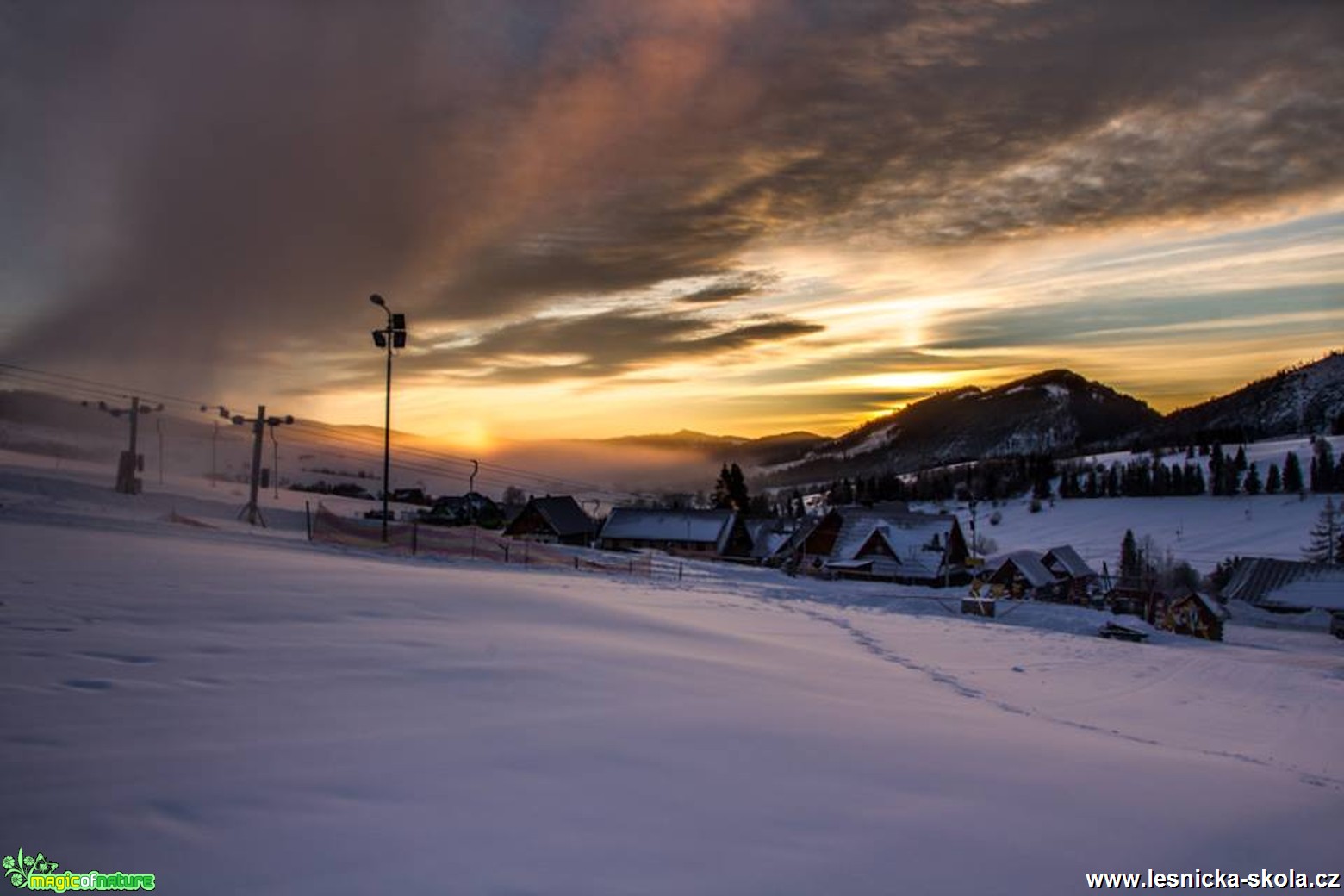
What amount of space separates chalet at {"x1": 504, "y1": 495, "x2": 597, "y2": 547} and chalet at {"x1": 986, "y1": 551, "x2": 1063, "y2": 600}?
34.5 metres

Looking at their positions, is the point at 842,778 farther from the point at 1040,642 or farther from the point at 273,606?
the point at 1040,642

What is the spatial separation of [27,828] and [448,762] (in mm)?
2046

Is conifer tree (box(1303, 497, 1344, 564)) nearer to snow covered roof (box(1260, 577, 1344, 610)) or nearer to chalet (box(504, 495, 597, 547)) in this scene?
snow covered roof (box(1260, 577, 1344, 610))

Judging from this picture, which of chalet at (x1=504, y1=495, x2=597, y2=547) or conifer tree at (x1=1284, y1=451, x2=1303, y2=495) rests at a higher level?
conifer tree at (x1=1284, y1=451, x2=1303, y2=495)

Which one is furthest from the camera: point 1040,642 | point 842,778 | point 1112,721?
point 1040,642

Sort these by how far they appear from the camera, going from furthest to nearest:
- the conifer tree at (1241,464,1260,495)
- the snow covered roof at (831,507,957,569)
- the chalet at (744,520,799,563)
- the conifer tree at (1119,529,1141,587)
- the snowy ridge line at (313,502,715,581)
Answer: the conifer tree at (1241,464,1260,495) → the conifer tree at (1119,529,1141,587) → the chalet at (744,520,799,563) → the snow covered roof at (831,507,957,569) → the snowy ridge line at (313,502,715,581)

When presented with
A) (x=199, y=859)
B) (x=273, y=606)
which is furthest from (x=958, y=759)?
(x=273, y=606)

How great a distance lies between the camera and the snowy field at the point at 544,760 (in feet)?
12.6

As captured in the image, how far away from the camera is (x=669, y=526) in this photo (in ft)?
250

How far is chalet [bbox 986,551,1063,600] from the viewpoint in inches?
2499

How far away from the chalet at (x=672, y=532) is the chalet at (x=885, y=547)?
23.6ft

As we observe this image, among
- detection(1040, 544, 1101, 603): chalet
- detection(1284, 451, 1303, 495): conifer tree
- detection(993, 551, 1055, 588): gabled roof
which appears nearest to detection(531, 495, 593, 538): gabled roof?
detection(993, 551, 1055, 588): gabled roof

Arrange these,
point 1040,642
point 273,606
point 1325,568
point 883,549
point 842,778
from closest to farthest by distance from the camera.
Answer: point 842,778 → point 273,606 → point 1040,642 → point 1325,568 → point 883,549

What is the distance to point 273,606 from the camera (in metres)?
9.41
